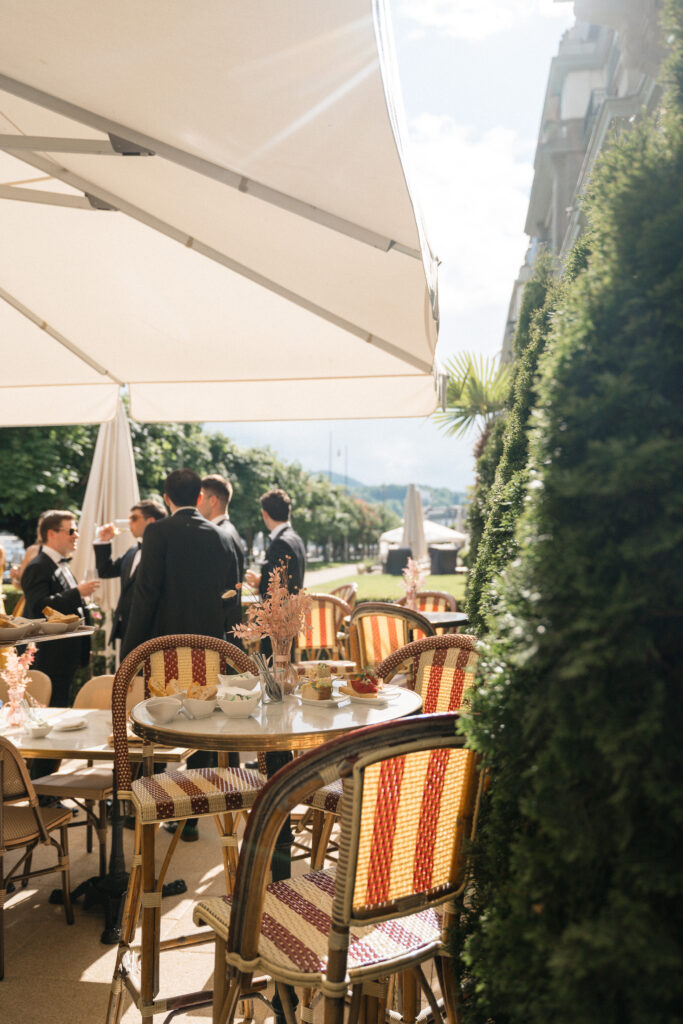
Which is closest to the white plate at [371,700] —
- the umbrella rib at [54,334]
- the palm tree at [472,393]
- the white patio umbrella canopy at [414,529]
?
the umbrella rib at [54,334]

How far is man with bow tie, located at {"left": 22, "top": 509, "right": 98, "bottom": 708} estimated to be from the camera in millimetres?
5258

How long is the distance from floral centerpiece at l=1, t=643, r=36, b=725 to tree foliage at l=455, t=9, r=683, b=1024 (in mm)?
2827

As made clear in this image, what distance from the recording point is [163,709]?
2920 mm

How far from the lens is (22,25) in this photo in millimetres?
2348

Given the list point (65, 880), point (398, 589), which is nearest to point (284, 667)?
point (65, 880)

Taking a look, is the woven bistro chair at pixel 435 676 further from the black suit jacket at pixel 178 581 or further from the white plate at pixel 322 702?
the black suit jacket at pixel 178 581

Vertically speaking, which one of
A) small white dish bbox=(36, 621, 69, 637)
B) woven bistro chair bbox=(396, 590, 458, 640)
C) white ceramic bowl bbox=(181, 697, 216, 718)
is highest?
small white dish bbox=(36, 621, 69, 637)

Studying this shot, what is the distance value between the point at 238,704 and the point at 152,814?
0.53 meters

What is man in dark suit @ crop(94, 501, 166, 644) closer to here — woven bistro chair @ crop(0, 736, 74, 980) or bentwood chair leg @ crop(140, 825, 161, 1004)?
woven bistro chair @ crop(0, 736, 74, 980)

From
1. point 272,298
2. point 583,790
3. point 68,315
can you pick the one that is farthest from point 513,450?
point 68,315

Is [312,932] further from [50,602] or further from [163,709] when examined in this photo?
[50,602]

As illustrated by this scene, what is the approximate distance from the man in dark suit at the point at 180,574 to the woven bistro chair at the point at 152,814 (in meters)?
1.12

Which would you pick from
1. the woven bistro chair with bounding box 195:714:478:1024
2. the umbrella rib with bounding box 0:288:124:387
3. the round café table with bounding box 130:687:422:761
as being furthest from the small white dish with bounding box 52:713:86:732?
the umbrella rib with bounding box 0:288:124:387

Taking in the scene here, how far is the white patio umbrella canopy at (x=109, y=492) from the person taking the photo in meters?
7.08
